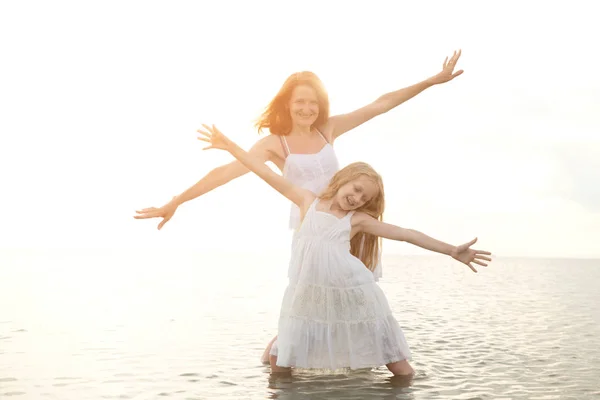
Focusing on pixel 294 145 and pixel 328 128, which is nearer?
pixel 294 145

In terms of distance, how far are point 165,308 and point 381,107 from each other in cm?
865

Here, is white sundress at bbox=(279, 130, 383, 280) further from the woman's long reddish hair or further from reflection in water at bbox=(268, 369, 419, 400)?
reflection in water at bbox=(268, 369, 419, 400)

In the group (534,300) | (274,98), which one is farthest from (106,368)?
(534,300)

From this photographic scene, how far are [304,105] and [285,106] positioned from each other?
0.26 m

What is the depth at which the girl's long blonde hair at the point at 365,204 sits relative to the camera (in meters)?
7.12

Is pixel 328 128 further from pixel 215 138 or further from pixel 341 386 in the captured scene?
pixel 341 386

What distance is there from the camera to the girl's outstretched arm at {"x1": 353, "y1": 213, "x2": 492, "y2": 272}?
6707mm

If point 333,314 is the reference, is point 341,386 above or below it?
below

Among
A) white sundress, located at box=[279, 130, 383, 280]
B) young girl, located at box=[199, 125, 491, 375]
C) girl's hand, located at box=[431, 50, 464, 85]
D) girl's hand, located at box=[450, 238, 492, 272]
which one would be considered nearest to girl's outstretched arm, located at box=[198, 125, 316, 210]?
young girl, located at box=[199, 125, 491, 375]

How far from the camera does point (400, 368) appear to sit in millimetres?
7266

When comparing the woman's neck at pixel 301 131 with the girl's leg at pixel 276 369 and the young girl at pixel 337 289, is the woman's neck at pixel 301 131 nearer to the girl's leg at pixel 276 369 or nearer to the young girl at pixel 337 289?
the young girl at pixel 337 289

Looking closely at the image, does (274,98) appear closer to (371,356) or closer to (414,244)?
(414,244)

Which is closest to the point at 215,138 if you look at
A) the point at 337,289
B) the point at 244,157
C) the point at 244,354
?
the point at 244,157

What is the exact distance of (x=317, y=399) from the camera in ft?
20.5
